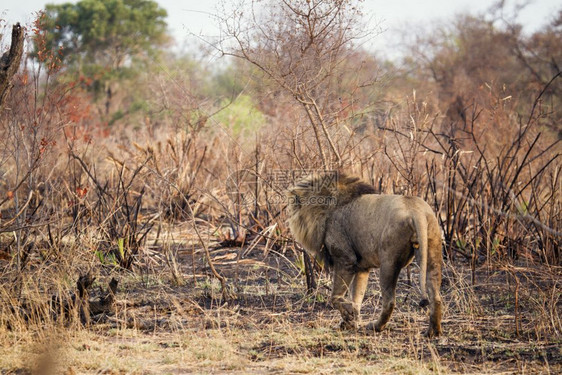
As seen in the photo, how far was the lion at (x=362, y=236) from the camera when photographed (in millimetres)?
4805

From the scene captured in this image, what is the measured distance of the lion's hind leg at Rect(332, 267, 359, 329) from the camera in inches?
208

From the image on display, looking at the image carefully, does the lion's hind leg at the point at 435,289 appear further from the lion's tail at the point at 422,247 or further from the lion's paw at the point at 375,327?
the lion's paw at the point at 375,327

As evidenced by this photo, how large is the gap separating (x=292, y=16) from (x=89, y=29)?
24.8m

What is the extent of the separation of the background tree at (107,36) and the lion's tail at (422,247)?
2463 centimetres

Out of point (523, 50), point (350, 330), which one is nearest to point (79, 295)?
point (350, 330)

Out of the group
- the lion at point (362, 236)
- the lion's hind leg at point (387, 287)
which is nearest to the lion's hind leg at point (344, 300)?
the lion at point (362, 236)

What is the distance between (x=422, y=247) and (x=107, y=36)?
89.5 feet

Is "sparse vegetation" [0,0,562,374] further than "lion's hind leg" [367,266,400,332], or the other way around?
"lion's hind leg" [367,266,400,332]

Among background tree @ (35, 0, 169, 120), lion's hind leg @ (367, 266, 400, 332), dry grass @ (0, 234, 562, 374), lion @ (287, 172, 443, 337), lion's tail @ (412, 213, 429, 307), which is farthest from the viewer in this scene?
background tree @ (35, 0, 169, 120)

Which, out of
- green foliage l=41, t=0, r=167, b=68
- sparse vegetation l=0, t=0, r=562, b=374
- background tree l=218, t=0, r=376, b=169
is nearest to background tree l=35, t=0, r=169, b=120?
green foliage l=41, t=0, r=167, b=68

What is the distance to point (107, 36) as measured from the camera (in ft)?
97.3

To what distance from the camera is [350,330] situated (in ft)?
17.3

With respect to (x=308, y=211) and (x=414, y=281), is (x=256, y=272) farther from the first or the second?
(x=308, y=211)

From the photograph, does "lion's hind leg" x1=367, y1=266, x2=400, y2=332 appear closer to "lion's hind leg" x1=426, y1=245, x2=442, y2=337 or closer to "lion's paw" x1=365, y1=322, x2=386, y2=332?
"lion's paw" x1=365, y1=322, x2=386, y2=332
